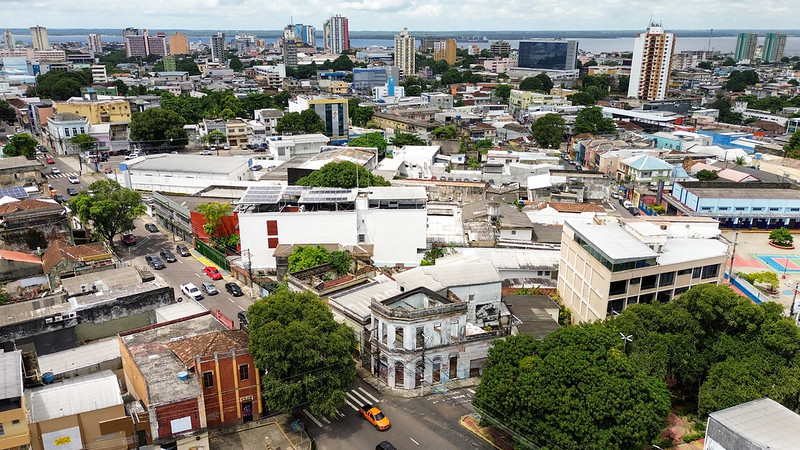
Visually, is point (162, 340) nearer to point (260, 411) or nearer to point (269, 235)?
point (260, 411)

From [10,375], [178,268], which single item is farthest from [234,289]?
[10,375]

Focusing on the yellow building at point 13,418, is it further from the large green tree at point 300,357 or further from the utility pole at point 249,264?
the utility pole at point 249,264

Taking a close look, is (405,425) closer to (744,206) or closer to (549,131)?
(744,206)

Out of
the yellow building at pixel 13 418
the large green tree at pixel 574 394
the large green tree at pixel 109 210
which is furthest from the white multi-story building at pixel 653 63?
the yellow building at pixel 13 418

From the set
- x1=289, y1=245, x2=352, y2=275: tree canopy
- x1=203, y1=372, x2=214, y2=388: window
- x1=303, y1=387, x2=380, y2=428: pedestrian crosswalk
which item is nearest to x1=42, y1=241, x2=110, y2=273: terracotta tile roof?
x1=289, y1=245, x2=352, y2=275: tree canopy

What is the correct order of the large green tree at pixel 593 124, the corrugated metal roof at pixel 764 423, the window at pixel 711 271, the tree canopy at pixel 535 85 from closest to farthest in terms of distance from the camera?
1. the corrugated metal roof at pixel 764 423
2. the window at pixel 711 271
3. the large green tree at pixel 593 124
4. the tree canopy at pixel 535 85

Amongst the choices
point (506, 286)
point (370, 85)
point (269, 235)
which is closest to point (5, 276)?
point (269, 235)

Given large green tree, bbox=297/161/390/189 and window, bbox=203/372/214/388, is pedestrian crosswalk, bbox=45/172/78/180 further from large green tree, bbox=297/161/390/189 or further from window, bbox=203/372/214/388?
window, bbox=203/372/214/388

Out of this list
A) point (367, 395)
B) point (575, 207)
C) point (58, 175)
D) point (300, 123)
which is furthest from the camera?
point (300, 123)
